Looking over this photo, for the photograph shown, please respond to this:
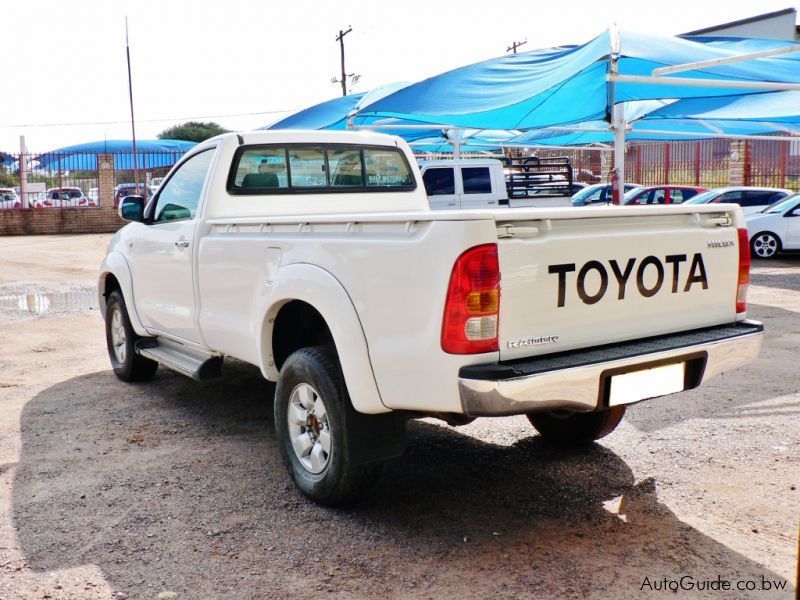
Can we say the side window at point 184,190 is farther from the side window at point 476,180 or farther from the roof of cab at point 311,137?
the side window at point 476,180

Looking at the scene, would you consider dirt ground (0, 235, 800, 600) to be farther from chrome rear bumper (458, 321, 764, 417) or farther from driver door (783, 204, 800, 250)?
driver door (783, 204, 800, 250)

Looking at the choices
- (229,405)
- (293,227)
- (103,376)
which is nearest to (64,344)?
(103,376)

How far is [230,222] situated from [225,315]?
538mm

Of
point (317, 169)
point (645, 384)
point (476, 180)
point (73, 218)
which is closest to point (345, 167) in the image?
point (317, 169)

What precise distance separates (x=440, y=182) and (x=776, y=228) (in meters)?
6.65

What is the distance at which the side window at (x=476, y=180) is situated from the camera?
15.7 meters

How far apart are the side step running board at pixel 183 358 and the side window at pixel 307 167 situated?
1.33m

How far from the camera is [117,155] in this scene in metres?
28.5

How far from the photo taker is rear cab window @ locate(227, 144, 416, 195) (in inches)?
217

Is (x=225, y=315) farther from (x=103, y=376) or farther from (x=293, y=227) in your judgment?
(x=103, y=376)

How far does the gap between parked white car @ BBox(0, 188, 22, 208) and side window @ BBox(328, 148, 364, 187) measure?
24268mm

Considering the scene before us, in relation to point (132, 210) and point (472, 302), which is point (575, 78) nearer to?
point (132, 210)

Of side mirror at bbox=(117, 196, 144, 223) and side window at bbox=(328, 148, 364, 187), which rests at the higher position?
side window at bbox=(328, 148, 364, 187)

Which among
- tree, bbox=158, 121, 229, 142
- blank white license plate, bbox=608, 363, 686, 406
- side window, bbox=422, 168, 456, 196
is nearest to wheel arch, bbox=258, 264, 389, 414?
blank white license plate, bbox=608, 363, 686, 406
